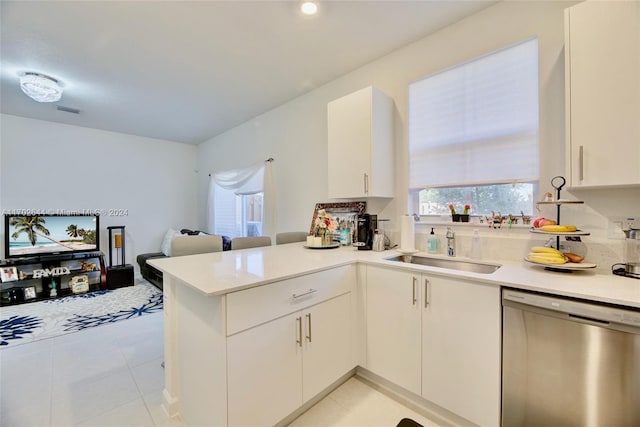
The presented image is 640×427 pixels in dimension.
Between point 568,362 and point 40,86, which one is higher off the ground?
point 40,86

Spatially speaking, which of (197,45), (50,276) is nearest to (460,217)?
(197,45)

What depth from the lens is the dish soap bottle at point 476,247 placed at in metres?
1.89

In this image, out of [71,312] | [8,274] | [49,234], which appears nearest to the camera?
[71,312]

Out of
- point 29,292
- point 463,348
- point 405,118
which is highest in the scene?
point 405,118

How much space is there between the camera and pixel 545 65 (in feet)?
5.53

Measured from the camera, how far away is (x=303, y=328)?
1527 millimetres

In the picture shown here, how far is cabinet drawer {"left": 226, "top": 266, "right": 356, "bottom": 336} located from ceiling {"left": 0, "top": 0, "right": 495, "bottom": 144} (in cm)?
187

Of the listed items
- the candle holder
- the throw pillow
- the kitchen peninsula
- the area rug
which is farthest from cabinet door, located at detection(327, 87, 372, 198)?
the candle holder

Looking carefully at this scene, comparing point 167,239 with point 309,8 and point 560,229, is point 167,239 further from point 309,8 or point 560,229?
point 560,229

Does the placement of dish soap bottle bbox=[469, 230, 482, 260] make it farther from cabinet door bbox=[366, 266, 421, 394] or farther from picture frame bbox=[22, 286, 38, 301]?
picture frame bbox=[22, 286, 38, 301]

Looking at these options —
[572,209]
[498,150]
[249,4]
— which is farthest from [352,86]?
[572,209]

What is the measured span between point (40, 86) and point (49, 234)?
233 centimetres

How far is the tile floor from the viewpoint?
1591 millimetres

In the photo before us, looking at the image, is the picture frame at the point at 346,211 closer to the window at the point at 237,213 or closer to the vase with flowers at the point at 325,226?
the vase with flowers at the point at 325,226
